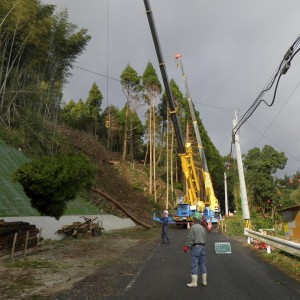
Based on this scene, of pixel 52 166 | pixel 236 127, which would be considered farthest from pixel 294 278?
pixel 236 127

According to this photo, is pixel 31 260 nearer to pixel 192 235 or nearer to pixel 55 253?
pixel 55 253

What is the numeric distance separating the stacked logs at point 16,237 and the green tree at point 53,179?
1.60m

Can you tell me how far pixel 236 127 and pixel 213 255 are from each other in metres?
7.69

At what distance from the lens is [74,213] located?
85.0ft

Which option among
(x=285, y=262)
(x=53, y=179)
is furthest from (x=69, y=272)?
(x=285, y=262)

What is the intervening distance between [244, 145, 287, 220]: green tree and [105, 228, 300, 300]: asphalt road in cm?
2709

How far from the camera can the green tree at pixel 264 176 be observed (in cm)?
3942

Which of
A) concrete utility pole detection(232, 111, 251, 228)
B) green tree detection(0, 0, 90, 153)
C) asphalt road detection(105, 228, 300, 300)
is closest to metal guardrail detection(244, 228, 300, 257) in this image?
asphalt road detection(105, 228, 300, 300)

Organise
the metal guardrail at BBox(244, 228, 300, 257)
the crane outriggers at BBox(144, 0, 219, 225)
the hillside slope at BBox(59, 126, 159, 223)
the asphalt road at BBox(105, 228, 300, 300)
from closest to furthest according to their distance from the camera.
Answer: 1. the asphalt road at BBox(105, 228, 300, 300)
2. the metal guardrail at BBox(244, 228, 300, 257)
3. the crane outriggers at BBox(144, 0, 219, 225)
4. the hillside slope at BBox(59, 126, 159, 223)

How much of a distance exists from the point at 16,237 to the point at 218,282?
7615 mm

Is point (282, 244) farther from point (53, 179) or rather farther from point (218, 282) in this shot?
point (53, 179)

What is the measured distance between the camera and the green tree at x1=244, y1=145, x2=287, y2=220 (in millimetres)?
39416

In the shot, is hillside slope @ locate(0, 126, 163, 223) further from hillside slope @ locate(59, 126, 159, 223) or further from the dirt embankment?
the dirt embankment

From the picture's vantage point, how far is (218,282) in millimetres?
9094
